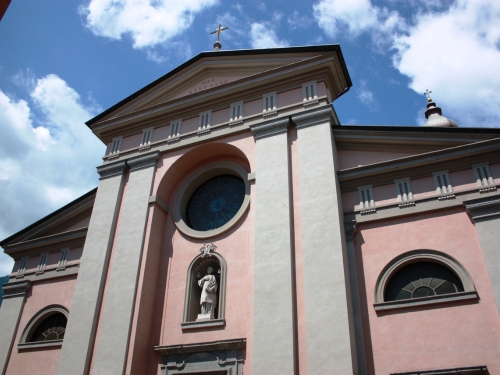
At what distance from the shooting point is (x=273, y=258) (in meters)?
11.5

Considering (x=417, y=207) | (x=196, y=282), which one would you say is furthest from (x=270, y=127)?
(x=196, y=282)

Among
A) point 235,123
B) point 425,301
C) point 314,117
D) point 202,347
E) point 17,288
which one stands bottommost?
point 202,347

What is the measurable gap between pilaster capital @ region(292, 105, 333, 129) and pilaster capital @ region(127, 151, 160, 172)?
462cm

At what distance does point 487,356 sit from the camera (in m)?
9.29

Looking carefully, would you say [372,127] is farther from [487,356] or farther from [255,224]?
[487,356]

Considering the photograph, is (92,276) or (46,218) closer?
(92,276)

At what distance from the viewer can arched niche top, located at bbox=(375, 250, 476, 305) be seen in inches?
410

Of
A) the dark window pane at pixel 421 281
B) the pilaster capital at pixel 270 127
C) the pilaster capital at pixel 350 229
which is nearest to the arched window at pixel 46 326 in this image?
the pilaster capital at pixel 270 127

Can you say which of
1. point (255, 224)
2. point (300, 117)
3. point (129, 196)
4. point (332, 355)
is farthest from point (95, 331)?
point (300, 117)

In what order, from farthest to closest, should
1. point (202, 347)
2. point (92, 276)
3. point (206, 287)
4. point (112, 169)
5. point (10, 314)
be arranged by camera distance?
point (112, 169)
point (10, 314)
point (92, 276)
point (206, 287)
point (202, 347)

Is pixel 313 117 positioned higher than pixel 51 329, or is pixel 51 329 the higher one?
pixel 313 117

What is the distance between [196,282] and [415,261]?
5.65 meters

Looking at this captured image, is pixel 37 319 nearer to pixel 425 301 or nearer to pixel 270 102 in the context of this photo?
pixel 270 102

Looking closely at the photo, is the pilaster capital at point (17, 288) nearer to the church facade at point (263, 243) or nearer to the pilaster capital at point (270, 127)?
the church facade at point (263, 243)
